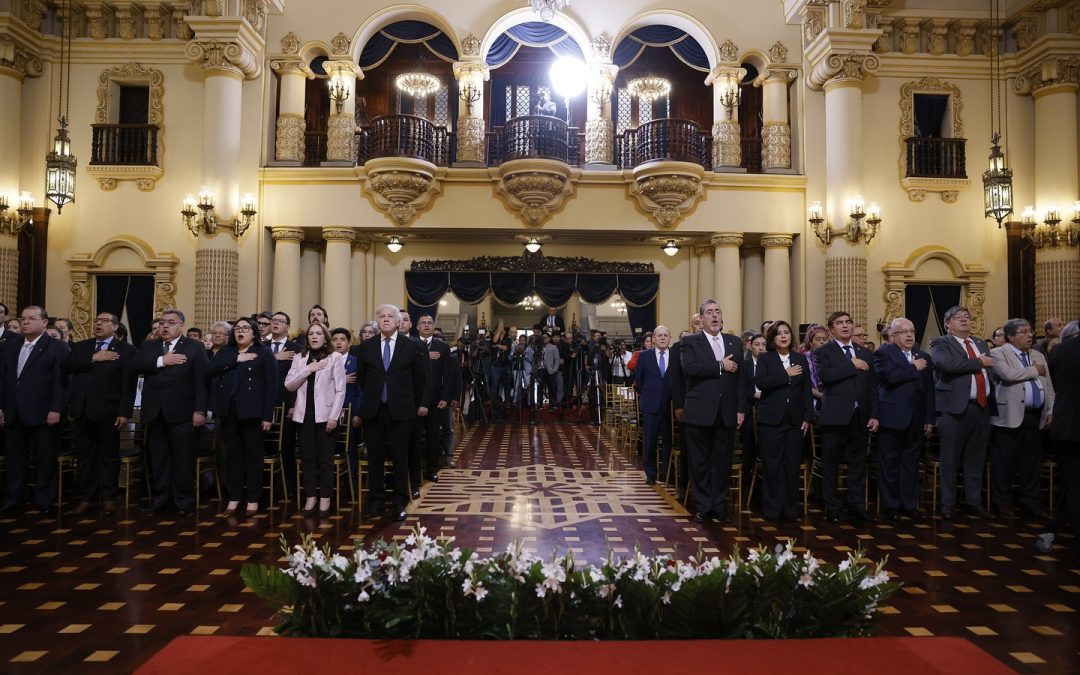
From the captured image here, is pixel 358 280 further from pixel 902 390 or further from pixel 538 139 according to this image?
pixel 902 390

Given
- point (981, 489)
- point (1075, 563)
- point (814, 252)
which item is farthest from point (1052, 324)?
point (814, 252)

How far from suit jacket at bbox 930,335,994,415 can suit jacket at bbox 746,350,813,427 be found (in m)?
1.17

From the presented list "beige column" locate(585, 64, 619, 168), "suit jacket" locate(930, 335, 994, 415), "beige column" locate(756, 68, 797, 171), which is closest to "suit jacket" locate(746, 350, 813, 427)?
"suit jacket" locate(930, 335, 994, 415)

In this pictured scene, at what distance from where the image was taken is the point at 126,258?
35.8 ft

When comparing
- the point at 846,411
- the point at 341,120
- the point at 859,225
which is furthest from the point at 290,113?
the point at 846,411

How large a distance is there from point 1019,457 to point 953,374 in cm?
106

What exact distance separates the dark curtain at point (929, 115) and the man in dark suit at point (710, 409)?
8934 mm

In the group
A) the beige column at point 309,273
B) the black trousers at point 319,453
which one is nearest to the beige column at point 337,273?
the beige column at point 309,273

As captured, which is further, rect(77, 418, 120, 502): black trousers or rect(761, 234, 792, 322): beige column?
rect(761, 234, 792, 322): beige column

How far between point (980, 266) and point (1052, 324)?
5.63 meters

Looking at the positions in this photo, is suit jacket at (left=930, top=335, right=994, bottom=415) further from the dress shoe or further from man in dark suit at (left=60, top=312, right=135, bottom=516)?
the dress shoe

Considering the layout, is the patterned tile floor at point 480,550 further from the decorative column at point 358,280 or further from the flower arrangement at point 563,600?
the decorative column at point 358,280

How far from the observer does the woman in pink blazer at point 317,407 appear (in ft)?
17.2

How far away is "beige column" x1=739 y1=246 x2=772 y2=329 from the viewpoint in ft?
41.0
